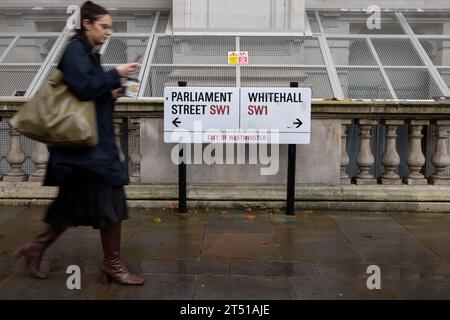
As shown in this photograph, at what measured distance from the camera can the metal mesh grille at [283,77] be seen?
8.25m

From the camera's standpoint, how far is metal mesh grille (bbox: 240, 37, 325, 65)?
897 cm

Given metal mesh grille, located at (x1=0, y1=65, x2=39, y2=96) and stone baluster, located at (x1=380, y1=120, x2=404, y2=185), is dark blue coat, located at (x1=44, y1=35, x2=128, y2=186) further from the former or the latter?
metal mesh grille, located at (x1=0, y1=65, x2=39, y2=96)

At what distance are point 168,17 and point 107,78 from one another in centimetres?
750

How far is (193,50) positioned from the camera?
9.27m

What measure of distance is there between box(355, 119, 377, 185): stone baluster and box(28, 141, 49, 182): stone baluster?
401cm

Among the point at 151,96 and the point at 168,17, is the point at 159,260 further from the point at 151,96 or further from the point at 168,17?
the point at 168,17

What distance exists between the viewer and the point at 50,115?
146 inches

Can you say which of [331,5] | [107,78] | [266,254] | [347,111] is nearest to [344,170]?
[347,111]

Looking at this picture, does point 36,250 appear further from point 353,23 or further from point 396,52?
point 353,23

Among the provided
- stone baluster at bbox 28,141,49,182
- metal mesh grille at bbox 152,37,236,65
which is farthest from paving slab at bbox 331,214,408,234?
stone baluster at bbox 28,141,49,182

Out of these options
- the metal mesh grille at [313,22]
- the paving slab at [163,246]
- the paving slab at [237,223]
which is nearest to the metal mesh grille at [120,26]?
the metal mesh grille at [313,22]

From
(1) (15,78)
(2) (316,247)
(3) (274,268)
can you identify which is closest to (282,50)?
(1) (15,78)

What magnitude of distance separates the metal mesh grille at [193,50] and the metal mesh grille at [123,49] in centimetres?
32

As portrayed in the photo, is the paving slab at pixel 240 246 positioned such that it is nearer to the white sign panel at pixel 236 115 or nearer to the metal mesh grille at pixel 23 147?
the white sign panel at pixel 236 115
